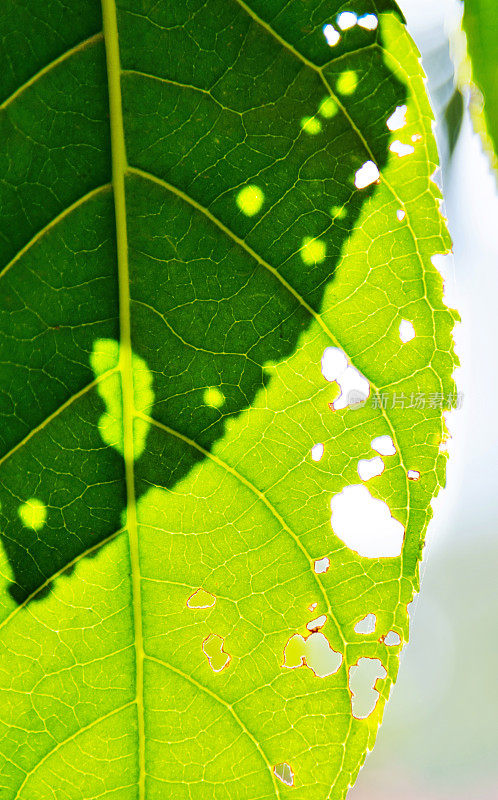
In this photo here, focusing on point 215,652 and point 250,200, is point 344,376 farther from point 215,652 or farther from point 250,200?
point 215,652

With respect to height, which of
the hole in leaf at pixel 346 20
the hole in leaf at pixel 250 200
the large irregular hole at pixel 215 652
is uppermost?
the hole in leaf at pixel 346 20

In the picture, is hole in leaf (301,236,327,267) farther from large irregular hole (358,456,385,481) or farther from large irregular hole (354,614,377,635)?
large irregular hole (354,614,377,635)

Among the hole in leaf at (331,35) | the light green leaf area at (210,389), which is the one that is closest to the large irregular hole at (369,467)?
the light green leaf area at (210,389)

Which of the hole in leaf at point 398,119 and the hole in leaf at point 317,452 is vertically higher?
the hole in leaf at point 398,119

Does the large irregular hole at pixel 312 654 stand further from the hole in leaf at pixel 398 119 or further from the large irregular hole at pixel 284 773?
the hole in leaf at pixel 398 119

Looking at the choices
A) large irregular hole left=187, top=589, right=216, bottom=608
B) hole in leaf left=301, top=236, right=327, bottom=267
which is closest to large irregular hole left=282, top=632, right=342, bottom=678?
large irregular hole left=187, top=589, right=216, bottom=608

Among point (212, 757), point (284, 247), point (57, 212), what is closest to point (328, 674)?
point (212, 757)

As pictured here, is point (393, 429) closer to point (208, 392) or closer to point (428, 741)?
point (208, 392)
